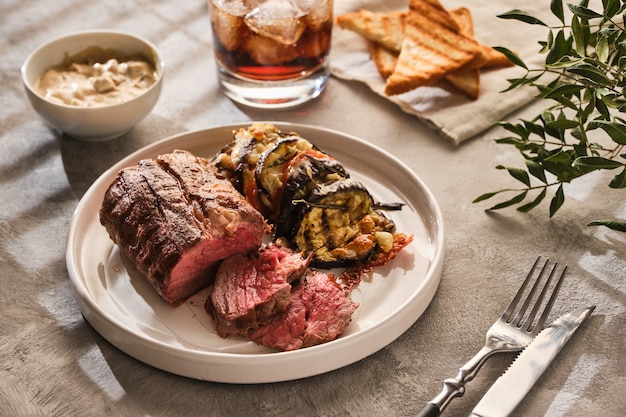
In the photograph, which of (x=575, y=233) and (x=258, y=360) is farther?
(x=575, y=233)

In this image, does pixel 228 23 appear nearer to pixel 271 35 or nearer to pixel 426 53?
pixel 271 35

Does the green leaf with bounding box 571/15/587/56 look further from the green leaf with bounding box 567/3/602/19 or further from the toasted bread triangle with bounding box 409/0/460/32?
the toasted bread triangle with bounding box 409/0/460/32

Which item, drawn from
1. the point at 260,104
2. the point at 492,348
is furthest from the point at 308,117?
the point at 492,348

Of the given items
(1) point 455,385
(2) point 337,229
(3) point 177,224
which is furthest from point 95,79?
(1) point 455,385

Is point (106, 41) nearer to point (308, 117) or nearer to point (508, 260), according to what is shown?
point (308, 117)

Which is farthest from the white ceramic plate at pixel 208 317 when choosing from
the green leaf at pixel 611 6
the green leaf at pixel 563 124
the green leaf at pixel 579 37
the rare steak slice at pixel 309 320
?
the green leaf at pixel 611 6

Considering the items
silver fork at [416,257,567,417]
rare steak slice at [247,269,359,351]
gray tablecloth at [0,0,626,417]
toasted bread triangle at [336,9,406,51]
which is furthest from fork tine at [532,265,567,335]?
toasted bread triangle at [336,9,406,51]
